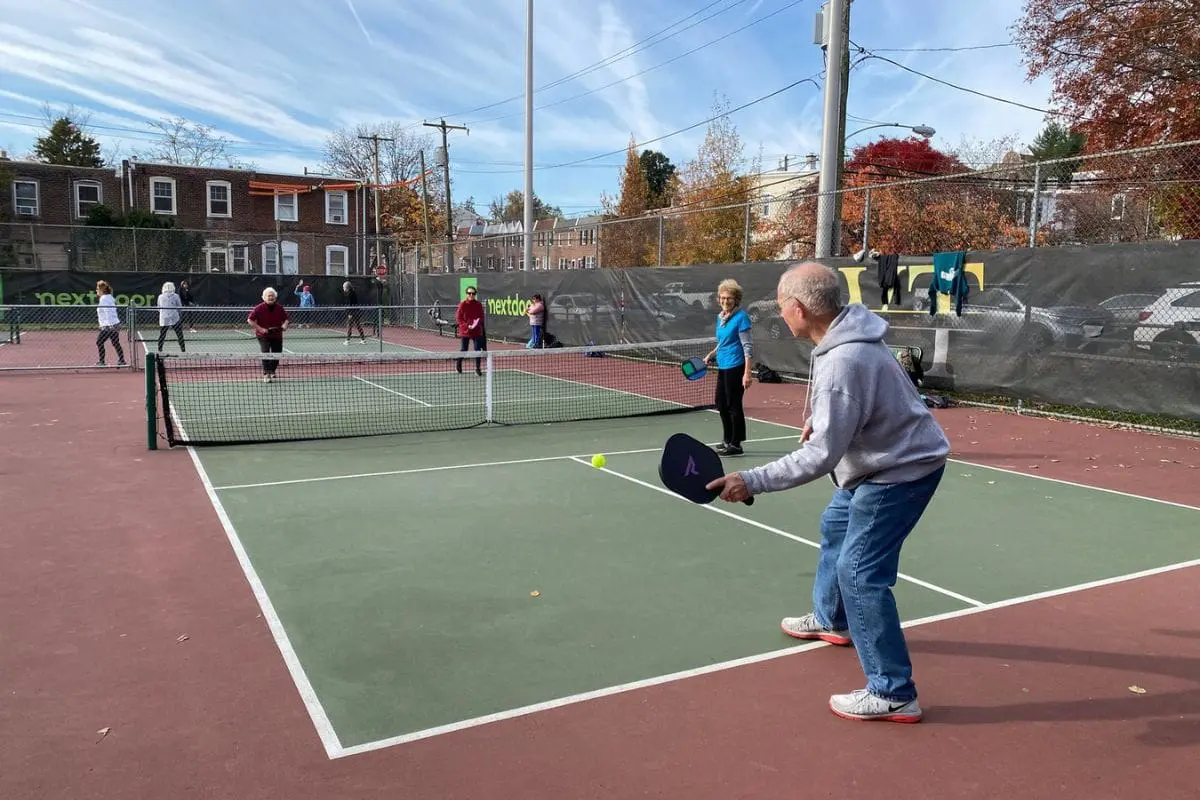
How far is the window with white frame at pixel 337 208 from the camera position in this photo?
44.6 m

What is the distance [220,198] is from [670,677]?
4472 centimetres

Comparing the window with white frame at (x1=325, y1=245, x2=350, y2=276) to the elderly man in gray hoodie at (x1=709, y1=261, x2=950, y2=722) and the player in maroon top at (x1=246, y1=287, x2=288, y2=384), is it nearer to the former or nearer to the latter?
the player in maroon top at (x1=246, y1=287, x2=288, y2=384)

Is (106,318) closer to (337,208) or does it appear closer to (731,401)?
(731,401)

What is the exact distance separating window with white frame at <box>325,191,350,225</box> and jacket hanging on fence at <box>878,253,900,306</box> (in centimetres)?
3680

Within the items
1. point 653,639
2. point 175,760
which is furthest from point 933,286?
point 175,760

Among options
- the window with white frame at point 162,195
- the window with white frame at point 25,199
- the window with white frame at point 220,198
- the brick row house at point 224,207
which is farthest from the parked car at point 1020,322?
the window with white frame at point 25,199

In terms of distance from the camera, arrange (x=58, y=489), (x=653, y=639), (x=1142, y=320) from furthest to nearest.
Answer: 1. (x=1142, y=320)
2. (x=58, y=489)
3. (x=653, y=639)

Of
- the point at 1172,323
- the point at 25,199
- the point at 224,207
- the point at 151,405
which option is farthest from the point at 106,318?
the point at 25,199

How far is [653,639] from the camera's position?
432 centimetres

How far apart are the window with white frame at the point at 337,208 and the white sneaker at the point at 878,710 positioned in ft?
147

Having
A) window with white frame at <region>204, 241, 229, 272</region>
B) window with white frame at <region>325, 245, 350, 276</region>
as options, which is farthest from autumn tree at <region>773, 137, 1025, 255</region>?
window with white frame at <region>204, 241, 229, 272</region>

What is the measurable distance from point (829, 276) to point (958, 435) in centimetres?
798

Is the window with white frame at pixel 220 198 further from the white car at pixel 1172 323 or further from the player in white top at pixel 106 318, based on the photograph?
the white car at pixel 1172 323

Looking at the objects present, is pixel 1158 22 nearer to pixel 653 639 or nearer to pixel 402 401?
pixel 402 401
